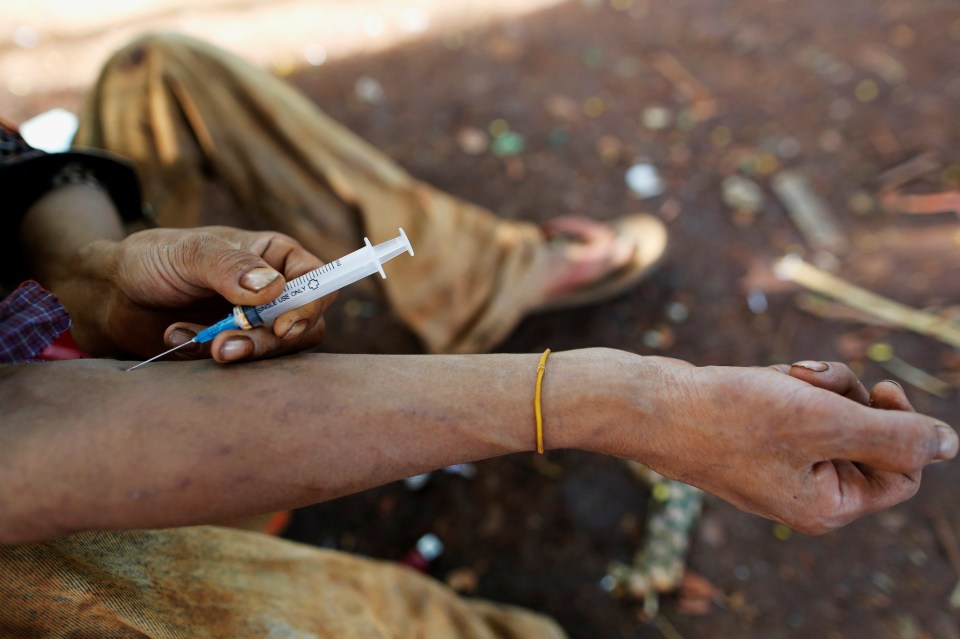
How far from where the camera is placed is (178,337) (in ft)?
4.13

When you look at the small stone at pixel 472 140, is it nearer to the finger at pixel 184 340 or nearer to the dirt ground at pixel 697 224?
the dirt ground at pixel 697 224

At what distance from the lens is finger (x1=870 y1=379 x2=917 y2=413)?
1.21m

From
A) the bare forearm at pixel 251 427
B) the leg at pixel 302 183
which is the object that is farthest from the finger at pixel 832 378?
the leg at pixel 302 183

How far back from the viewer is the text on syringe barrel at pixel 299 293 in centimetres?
123

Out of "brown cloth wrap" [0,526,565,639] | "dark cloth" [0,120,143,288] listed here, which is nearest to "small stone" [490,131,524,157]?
"dark cloth" [0,120,143,288]

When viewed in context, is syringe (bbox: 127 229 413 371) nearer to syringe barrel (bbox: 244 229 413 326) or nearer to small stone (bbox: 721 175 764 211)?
syringe barrel (bbox: 244 229 413 326)

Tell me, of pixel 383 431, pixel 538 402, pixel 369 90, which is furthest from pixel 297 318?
pixel 369 90

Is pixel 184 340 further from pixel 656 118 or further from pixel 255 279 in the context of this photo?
pixel 656 118

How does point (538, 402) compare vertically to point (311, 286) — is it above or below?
below

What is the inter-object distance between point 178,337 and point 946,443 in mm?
1357

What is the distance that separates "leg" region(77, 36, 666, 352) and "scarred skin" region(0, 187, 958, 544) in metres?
1.08

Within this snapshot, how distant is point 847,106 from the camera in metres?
3.50

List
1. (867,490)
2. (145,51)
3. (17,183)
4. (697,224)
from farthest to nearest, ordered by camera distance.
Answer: (697,224) → (145,51) → (17,183) → (867,490)

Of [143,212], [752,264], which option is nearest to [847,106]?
Answer: [752,264]
